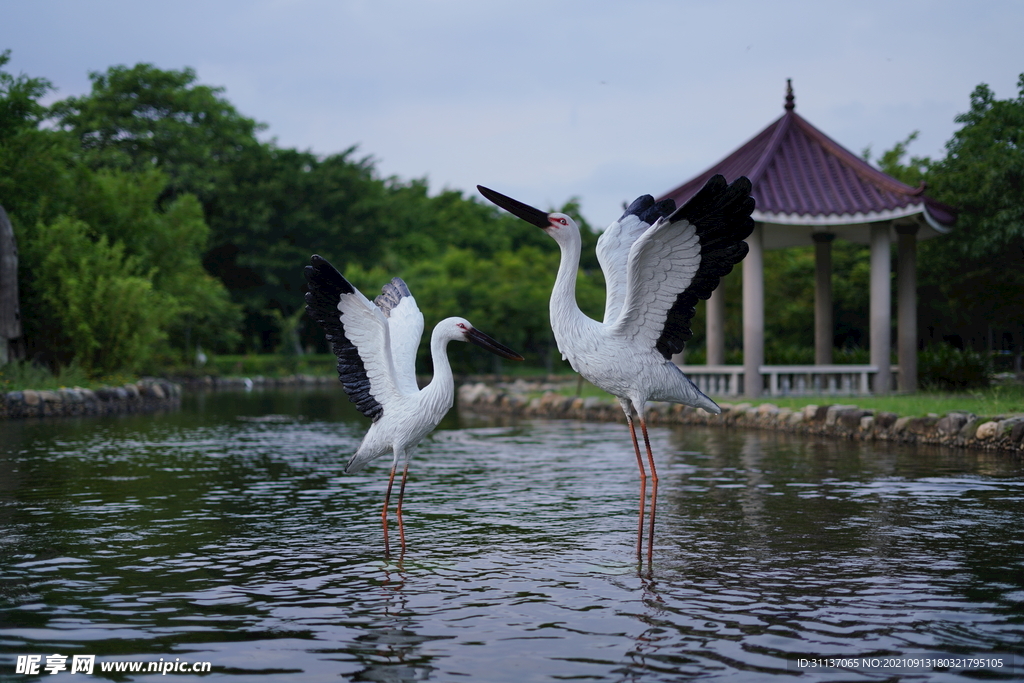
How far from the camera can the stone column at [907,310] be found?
19.9 meters

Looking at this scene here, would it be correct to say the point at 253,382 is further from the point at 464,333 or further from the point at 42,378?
the point at 464,333

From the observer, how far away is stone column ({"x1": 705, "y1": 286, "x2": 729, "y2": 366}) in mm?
21688

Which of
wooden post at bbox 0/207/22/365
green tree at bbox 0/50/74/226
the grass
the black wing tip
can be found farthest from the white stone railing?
green tree at bbox 0/50/74/226

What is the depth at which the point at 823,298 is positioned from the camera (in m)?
21.9

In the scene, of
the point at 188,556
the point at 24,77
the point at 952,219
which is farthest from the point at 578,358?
the point at 24,77

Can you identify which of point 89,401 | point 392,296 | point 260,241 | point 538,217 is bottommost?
point 89,401

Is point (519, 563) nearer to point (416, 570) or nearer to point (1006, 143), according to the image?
point (416, 570)

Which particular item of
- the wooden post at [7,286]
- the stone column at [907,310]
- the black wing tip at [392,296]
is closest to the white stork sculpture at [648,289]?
the black wing tip at [392,296]

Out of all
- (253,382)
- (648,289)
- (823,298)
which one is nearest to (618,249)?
(648,289)

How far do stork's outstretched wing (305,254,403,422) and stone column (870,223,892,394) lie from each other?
48.8ft

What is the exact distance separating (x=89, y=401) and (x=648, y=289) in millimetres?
19870

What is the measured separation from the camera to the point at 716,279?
21.4 feet

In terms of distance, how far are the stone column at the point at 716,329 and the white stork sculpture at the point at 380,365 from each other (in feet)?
49.3

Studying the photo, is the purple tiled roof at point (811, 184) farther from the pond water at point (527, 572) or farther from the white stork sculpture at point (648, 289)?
the white stork sculpture at point (648, 289)
